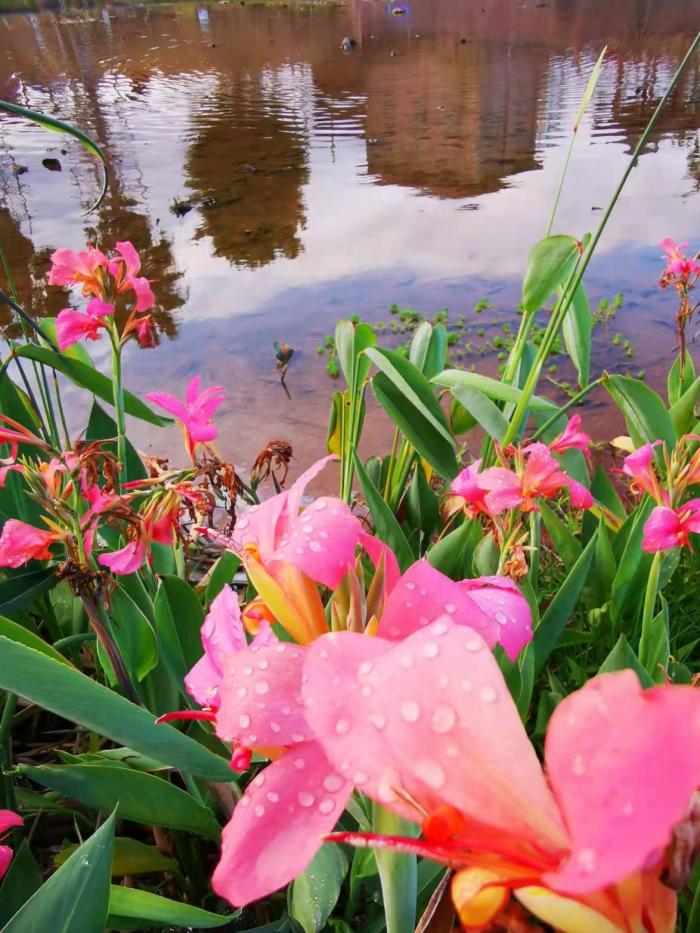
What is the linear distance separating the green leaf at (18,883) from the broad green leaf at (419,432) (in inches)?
34.1

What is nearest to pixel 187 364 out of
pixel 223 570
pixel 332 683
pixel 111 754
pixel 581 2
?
pixel 223 570

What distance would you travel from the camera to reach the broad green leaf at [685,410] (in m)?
1.47

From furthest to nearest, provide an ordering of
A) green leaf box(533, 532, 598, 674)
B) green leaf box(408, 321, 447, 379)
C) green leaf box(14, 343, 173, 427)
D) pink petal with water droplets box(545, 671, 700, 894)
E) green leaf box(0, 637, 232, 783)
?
green leaf box(408, 321, 447, 379) < green leaf box(14, 343, 173, 427) < green leaf box(533, 532, 598, 674) < green leaf box(0, 637, 232, 783) < pink petal with water droplets box(545, 671, 700, 894)

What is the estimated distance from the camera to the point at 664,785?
22cm

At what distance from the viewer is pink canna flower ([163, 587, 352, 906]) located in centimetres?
33

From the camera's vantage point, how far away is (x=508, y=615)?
432 mm

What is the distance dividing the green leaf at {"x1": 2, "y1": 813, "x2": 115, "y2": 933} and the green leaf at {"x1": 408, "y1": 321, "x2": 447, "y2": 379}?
123 cm

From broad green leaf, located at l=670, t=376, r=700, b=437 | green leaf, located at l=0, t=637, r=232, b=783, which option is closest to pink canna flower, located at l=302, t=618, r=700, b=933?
green leaf, located at l=0, t=637, r=232, b=783

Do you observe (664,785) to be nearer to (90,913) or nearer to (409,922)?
(409,922)

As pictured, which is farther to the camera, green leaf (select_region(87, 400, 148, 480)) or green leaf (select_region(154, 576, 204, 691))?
green leaf (select_region(87, 400, 148, 480))

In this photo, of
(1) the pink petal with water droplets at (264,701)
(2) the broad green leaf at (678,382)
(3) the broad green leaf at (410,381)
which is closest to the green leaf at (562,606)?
(3) the broad green leaf at (410,381)

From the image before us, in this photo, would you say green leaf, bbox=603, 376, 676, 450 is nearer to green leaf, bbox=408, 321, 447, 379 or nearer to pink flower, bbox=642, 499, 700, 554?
pink flower, bbox=642, 499, 700, 554

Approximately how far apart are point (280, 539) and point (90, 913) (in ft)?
1.19

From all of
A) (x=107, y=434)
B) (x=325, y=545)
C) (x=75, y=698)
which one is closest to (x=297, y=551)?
(x=325, y=545)
